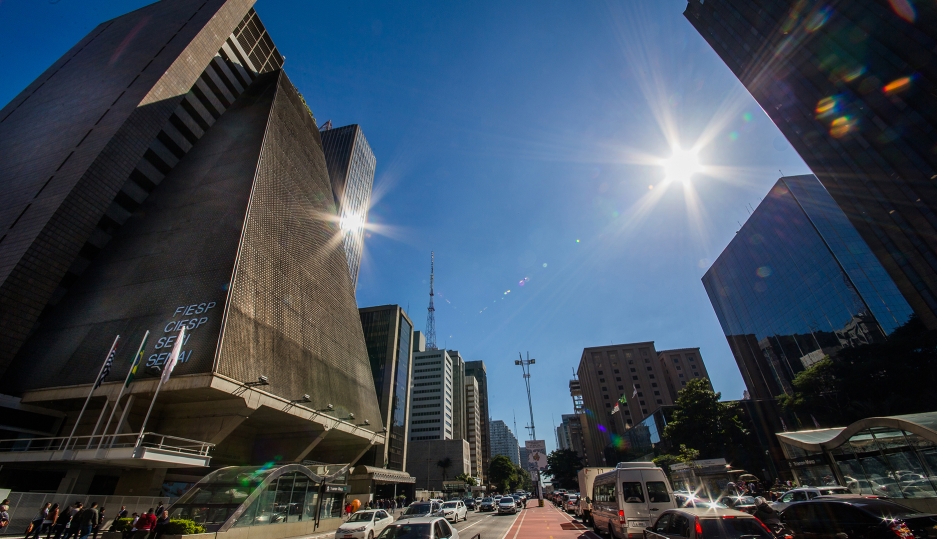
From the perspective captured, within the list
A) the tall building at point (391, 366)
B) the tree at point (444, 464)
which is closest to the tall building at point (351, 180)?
the tall building at point (391, 366)

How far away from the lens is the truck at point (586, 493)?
21297 mm

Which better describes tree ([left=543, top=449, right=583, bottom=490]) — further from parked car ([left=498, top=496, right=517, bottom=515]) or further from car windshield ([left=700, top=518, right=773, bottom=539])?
car windshield ([left=700, top=518, right=773, bottom=539])

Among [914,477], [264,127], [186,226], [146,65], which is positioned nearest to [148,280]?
[186,226]

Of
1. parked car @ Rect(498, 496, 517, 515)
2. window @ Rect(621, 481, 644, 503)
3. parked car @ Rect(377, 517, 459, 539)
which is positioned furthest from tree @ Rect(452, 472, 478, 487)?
parked car @ Rect(377, 517, 459, 539)

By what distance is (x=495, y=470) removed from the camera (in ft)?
333

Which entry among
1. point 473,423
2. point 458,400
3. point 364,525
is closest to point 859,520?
point 364,525

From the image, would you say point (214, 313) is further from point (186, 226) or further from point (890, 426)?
point (890, 426)

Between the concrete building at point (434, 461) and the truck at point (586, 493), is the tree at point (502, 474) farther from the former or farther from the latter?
the truck at point (586, 493)

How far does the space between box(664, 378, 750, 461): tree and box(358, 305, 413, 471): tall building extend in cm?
4873

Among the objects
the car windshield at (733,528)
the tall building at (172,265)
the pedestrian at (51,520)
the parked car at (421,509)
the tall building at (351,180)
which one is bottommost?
the parked car at (421,509)

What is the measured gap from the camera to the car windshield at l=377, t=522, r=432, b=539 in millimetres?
8023

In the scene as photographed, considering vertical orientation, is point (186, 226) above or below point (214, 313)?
above

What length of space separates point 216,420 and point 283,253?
13.9m

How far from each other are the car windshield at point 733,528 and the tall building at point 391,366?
2678 inches
